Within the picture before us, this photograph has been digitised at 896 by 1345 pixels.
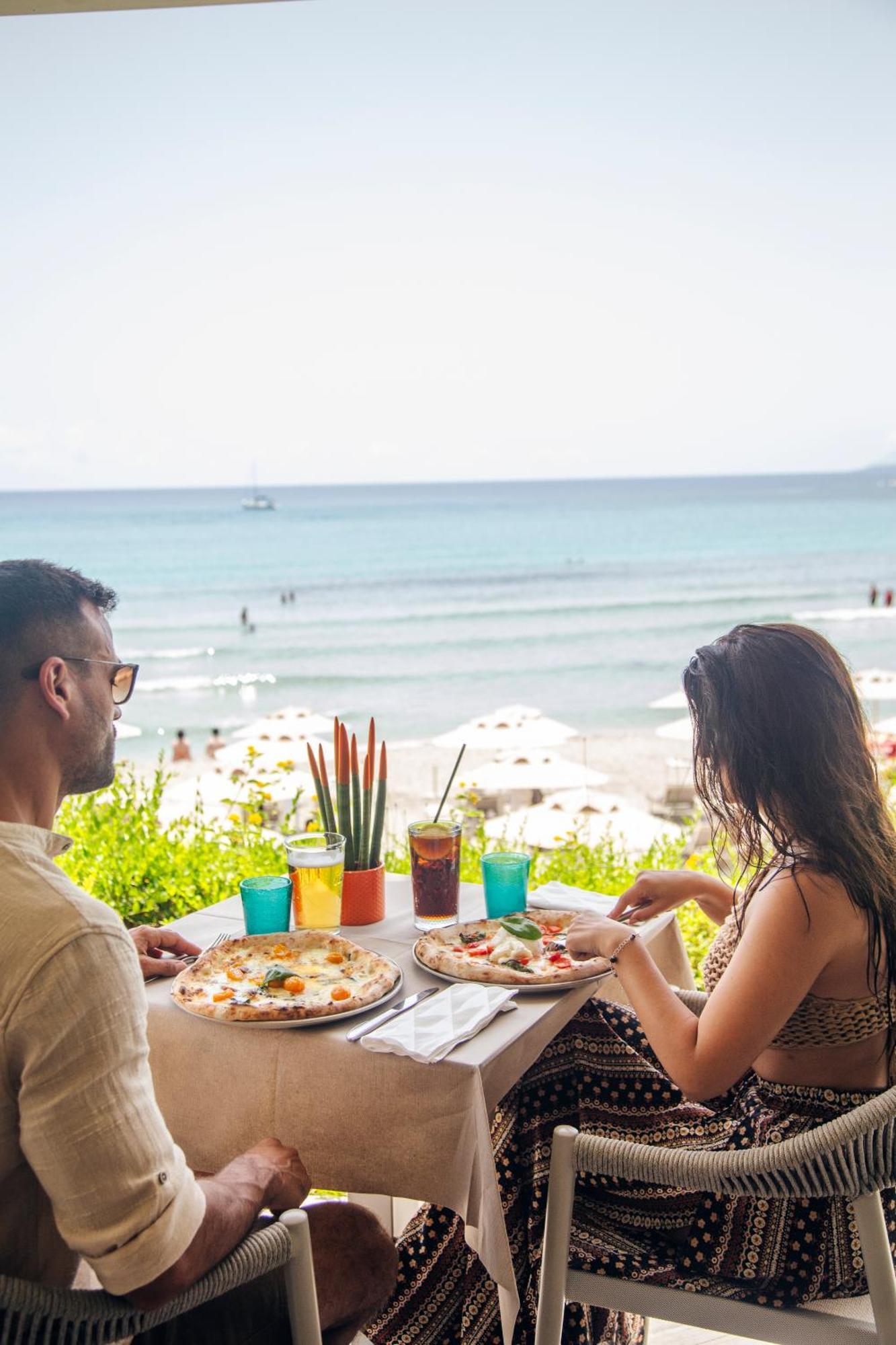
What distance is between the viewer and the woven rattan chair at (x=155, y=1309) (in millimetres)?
1083

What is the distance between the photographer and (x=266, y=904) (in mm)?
1931

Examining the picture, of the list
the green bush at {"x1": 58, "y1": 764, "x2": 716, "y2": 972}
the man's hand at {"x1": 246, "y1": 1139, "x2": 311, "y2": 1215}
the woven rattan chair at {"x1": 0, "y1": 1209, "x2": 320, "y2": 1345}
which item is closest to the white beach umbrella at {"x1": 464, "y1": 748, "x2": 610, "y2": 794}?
the green bush at {"x1": 58, "y1": 764, "x2": 716, "y2": 972}

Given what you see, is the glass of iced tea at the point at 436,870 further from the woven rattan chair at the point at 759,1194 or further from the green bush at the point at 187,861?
the green bush at the point at 187,861

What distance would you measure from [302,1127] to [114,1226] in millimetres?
499

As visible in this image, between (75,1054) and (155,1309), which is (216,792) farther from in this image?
(75,1054)

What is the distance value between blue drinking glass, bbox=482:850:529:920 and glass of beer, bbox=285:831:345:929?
0.86ft

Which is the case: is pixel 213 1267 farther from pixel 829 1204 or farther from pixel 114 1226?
pixel 829 1204

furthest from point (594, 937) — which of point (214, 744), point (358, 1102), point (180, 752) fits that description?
point (180, 752)

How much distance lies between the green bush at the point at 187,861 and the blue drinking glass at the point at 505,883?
144 cm

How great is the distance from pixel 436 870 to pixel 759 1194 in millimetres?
761

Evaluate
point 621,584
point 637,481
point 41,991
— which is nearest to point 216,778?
point 41,991

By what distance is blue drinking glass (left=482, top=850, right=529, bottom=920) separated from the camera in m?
2.04

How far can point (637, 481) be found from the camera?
52.8 metres

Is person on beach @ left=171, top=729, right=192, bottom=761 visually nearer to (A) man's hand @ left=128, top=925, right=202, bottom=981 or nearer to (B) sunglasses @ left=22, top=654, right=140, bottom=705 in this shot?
(A) man's hand @ left=128, top=925, right=202, bottom=981
